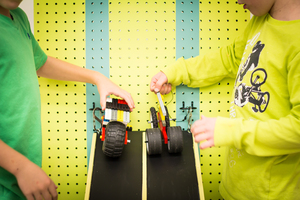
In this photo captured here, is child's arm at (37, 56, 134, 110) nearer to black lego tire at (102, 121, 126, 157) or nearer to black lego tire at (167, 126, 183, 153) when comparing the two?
black lego tire at (102, 121, 126, 157)

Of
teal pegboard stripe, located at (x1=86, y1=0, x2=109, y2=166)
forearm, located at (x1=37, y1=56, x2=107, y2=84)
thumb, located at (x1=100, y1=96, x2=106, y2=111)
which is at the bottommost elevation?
thumb, located at (x1=100, y1=96, x2=106, y2=111)

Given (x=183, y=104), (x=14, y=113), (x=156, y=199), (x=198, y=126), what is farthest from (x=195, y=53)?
(x=14, y=113)

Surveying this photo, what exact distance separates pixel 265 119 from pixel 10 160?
3.64 ft

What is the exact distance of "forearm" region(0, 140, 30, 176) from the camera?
668mm

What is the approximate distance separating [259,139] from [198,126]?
0.26 meters

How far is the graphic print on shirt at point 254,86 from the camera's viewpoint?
2.85 ft

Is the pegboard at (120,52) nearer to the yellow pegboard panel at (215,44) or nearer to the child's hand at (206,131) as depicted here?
the yellow pegboard panel at (215,44)

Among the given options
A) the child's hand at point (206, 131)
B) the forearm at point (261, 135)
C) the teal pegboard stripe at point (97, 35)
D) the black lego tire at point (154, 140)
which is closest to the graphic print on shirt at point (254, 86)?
the forearm at point (261, 135)

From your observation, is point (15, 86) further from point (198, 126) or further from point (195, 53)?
point (195, 53)

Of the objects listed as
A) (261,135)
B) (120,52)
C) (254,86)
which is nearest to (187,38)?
(120,52)

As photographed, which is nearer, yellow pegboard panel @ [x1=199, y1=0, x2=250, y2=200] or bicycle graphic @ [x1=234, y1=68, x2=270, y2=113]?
bicycle graphic @ [x1=234, y1=68, x2=270, y2=113]

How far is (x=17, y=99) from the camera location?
839mm

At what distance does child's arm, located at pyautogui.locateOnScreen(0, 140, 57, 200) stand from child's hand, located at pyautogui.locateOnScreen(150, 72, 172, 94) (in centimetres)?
83

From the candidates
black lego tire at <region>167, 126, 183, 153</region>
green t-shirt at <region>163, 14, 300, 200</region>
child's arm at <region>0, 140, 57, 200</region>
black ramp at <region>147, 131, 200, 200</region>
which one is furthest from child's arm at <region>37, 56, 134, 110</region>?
green t-shirt at <region>163, 14, 300, 200</region>
